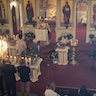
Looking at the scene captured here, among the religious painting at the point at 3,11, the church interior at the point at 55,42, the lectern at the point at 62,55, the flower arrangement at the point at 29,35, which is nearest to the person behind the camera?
the church interior at the point at 55,42

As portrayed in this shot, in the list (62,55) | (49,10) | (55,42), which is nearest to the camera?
(62,55)

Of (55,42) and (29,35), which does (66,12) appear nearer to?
(55,42)

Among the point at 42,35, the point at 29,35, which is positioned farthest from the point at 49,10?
the point at 42,35

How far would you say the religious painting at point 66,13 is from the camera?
16.4 metres

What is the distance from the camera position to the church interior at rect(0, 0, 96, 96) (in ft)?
39.5

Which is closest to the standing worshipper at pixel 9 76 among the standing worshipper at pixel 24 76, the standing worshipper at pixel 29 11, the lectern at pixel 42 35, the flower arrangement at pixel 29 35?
the standing worshipper at pixel 24 76

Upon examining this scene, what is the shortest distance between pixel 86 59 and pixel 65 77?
2.32 m

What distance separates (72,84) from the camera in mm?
11844

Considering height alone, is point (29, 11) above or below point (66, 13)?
above

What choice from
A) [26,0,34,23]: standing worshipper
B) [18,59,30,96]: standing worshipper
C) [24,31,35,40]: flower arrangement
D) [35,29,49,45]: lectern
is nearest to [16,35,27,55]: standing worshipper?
[35,29,49,45]: lectern

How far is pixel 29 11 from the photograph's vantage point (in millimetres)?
17203

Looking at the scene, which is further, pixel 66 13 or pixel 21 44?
pixel 66 13

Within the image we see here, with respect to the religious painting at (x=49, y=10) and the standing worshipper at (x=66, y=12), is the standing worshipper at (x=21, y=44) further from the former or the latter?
the religious painting at (x=49, y=10)

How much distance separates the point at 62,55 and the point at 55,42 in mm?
3392
